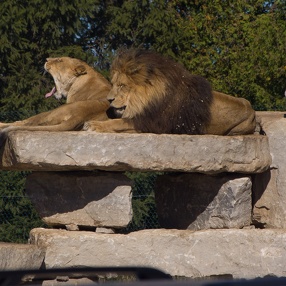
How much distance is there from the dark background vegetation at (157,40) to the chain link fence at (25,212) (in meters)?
3.92

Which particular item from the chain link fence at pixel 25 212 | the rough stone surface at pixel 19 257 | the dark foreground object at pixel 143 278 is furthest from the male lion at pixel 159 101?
the dark foreground object at pixel 143 278

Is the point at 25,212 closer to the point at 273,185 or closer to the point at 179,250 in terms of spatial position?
the point at 179,250

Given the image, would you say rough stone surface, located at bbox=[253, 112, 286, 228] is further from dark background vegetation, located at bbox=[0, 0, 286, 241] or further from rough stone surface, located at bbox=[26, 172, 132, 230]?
dark background vegetation, located at bbox=[0, 0, 286, 241]

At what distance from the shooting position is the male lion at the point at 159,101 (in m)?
8.46

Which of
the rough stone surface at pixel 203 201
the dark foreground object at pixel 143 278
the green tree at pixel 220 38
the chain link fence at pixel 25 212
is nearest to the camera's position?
the dark foreground object at pixel 143 278

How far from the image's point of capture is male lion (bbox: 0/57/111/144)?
8586 mm

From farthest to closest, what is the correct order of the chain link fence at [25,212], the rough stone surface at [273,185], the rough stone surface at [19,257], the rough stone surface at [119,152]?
the chain link fence at [25,212] < the rough stone surface at [273,185] < the rough stone surface at [119,152] < the rough stone surface at [19,257]

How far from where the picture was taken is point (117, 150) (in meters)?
8.17

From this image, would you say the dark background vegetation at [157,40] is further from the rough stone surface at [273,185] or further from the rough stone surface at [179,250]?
the rough stone surface at [179,250]

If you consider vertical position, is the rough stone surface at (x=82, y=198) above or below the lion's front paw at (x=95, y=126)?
below

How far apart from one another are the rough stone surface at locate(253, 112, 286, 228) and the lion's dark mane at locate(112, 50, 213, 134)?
0.66 metres

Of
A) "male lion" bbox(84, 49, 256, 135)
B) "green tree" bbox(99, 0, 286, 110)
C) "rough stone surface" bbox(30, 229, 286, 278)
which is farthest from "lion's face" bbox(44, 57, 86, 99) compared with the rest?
"green tree" bbox(99, 0, 286, 110)

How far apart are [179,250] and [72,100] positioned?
1.80 metres

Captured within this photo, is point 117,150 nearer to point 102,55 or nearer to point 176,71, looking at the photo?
point 176,71
